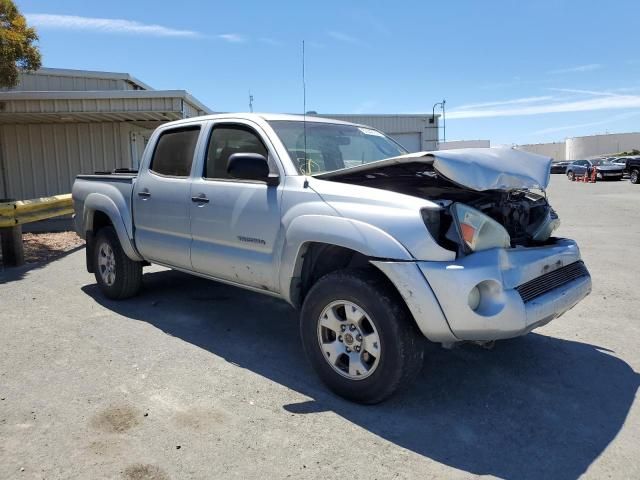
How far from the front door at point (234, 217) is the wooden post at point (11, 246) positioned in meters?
5.05

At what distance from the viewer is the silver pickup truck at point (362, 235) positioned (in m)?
3.13

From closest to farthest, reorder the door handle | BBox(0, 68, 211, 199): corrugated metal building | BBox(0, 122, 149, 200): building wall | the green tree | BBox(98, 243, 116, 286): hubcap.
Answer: the door handle, BBox(98, 243, 116, 286): hubcap, the green tree, BBox(0, 68, 211, 199): corrugated metal building, BBox(0, 122, 149, 200): building wall

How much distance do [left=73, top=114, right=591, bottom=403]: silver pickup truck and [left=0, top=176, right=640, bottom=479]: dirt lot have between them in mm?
433

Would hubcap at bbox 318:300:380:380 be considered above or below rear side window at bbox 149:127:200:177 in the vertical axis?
below

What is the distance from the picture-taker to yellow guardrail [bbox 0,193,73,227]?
8116 millimetres

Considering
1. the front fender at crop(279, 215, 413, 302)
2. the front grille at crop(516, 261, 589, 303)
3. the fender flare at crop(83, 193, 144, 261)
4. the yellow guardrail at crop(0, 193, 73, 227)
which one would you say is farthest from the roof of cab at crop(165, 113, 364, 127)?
the yellow guardrail at crop(0, 193, 73, 227)

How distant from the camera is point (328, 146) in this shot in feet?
15.1

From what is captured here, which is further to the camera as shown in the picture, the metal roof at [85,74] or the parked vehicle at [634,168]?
the parked vehicle at [634,168]


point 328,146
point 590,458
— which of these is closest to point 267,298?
point 328,146

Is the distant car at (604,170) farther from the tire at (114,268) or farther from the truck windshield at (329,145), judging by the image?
the tire at (114,268)

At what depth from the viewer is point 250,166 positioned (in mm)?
3844

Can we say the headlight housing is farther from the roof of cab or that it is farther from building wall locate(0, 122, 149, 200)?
building wall locate(0, 122, 149, 200)

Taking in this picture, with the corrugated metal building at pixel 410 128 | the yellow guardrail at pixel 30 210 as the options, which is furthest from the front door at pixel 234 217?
the corrugated metal building at pixel 410 128

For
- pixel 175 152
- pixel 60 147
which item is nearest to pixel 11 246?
pixel 175 152
